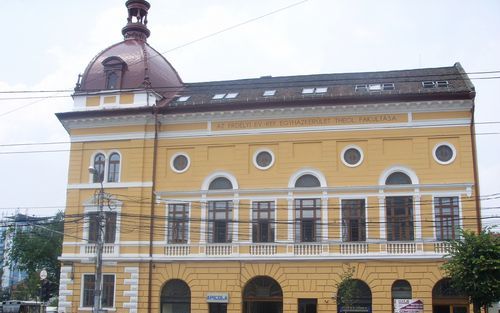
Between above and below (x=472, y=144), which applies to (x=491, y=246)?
below

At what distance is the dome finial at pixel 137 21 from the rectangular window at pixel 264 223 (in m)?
15.4

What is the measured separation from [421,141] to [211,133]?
11.8 m

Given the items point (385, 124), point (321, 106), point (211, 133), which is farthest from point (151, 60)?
point (385, 124)

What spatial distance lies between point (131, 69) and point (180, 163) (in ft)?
23.0

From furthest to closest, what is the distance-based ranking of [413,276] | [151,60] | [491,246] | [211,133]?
[151,60] → [211,133] → [413,276] → [491,246]

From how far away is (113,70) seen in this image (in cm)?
3822

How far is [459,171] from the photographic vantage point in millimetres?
32531

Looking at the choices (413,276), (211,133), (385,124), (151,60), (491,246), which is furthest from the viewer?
(151,60)

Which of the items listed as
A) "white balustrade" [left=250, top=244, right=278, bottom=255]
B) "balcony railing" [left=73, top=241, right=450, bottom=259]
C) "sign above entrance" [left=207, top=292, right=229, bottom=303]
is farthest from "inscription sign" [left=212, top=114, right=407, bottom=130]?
"sign above entrance" [left=207, top=292, right=229, bottom=303]

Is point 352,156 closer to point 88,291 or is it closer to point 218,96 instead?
point 218,96

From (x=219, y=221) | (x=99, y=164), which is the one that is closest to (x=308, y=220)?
(x=219, y=221)

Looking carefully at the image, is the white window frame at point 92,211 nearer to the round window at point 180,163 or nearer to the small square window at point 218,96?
the round window at point 180,163

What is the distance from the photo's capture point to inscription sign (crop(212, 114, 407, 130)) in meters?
33.9

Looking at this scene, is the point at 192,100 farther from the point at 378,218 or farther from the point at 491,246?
the point at 491,246
